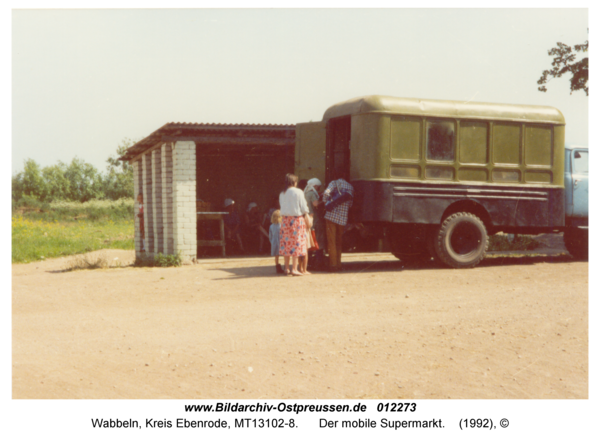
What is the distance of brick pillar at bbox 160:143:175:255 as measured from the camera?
13594mm

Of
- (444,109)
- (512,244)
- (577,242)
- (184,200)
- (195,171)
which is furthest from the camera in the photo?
(512,244)

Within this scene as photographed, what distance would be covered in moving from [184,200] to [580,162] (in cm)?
790

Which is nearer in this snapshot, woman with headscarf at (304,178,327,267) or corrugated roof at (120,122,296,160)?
woman with headscarf at (304,178,327,267)

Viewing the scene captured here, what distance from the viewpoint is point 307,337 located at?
229 inches

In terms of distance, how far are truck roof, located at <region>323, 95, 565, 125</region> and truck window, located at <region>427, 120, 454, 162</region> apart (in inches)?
6.6

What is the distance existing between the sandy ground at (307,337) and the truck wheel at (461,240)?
0.92m

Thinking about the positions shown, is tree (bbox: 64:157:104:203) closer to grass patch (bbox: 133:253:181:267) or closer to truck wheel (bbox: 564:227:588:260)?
grass patch (bbox: 133:253:181:267)

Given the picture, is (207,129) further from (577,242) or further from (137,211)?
(577,242)

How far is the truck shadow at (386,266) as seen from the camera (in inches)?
409

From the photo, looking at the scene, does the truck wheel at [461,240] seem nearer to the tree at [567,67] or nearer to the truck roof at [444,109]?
the truck roof at [444,109]

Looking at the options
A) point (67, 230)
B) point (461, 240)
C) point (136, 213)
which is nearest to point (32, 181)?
point (67, 230)

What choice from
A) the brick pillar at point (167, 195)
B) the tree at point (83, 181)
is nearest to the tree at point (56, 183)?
the tree at point (83, 181)

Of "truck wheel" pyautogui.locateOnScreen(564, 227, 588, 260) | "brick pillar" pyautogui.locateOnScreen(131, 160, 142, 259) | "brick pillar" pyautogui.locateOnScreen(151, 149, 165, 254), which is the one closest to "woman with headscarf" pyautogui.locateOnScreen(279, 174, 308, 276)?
"truck wheel" pyautogui.locateOnScreen(564, 227, 588, 260)
